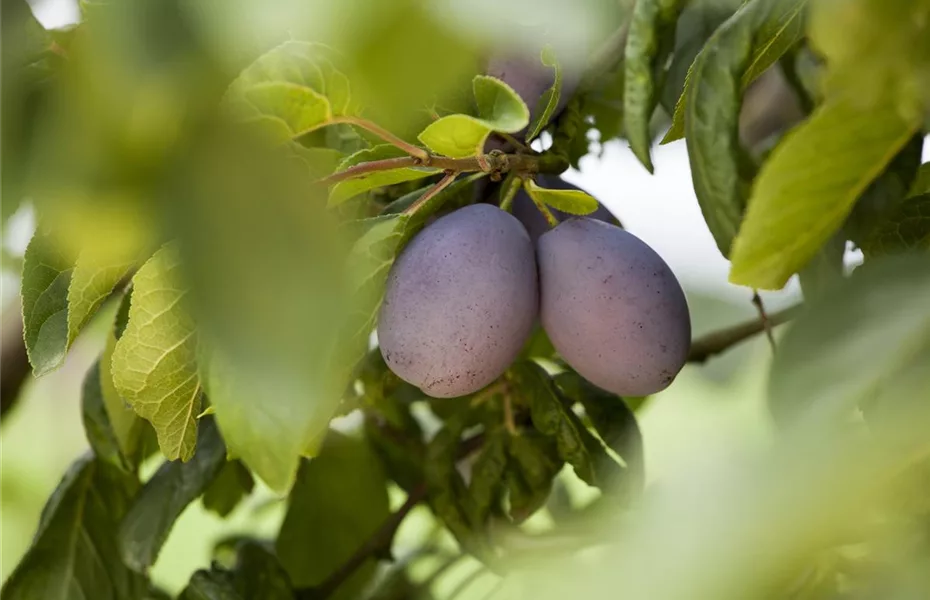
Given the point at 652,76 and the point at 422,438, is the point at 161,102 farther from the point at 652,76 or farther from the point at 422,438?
the point at 422,438

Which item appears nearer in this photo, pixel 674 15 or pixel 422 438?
pixel 674 15

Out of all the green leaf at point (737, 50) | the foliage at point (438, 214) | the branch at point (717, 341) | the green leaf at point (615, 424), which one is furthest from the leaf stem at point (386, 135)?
the branch at point (717, 341)

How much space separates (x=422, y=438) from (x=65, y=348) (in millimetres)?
389

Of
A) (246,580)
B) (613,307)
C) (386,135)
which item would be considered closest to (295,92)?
(386,135)

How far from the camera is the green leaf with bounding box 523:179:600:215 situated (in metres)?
0.36

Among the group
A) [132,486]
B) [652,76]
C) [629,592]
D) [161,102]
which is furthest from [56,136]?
[132,486]

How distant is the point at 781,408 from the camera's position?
0.73ft

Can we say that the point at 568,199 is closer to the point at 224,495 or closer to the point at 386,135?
the point at 386,135

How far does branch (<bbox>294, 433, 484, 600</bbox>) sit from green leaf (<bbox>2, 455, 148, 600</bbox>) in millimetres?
109

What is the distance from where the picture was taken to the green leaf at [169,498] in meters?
0.51

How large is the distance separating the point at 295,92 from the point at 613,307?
15cm

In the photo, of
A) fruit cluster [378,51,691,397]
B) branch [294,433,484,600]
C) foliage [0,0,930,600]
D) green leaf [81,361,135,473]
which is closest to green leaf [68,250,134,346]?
foliage [0,0,930,600]

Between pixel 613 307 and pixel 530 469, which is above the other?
pixel 613 307

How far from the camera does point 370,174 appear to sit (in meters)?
0.35
